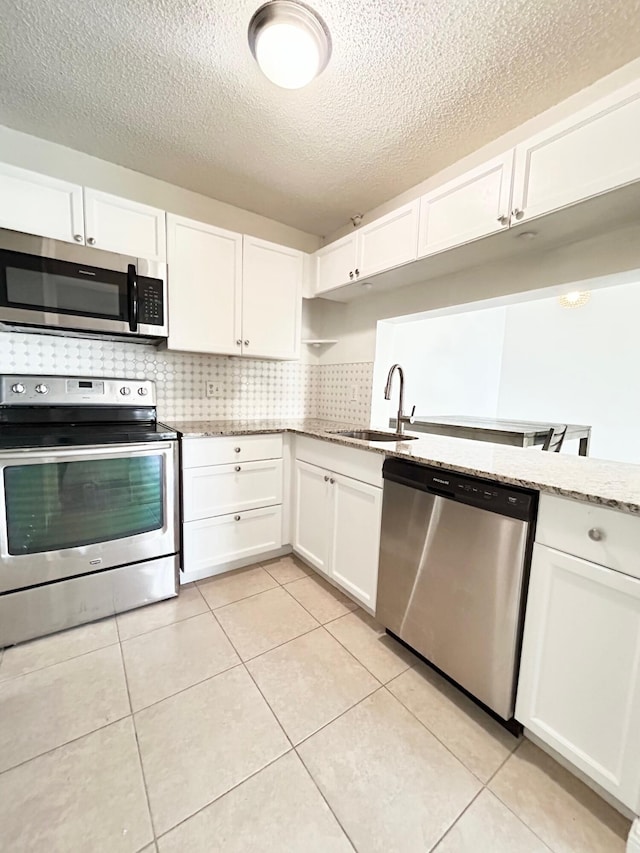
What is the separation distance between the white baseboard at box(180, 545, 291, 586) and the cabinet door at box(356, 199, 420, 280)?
1910mm

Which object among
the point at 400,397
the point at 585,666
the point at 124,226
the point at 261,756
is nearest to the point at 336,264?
the point at 400,397

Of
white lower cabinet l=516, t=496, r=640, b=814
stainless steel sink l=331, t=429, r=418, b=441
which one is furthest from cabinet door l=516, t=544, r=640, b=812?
stainless steel sink l=331, t=429, r=418, b=441

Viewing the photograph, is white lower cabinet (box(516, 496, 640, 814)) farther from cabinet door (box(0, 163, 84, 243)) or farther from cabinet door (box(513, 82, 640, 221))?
cabinet door (box(0, 163, 84, 243))

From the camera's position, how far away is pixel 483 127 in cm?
169

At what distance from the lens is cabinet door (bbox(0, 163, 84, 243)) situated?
1.62m

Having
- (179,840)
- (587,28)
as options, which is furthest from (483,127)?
(179,840)

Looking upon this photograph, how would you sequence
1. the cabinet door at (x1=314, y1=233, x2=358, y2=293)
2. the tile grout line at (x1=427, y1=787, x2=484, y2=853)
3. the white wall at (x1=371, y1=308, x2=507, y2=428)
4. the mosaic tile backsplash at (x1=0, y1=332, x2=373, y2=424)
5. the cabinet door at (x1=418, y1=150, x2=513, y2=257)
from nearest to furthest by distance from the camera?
1. the tile grout line at (x1=427, y1=787, x2=484, y2=853)
2. the cabinet door at (x1=418, y1=150, x2=513, y2=257)
3. the mosaic tile backsplash at (x1=0, y1=332, x2=373, y2=424)
4. the cabinet door at (x1=314, y1=233, x2=358, y2=293)
5. the white wall at (x1=371, y1=308, x2=507, y2=428)

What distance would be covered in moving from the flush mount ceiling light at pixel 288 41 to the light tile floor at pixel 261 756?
2304mm

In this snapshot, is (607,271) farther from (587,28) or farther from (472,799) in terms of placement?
(472,799)

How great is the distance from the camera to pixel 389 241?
197cm

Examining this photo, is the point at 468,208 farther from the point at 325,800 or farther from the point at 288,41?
the point at 325,800

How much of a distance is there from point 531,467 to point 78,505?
77.5 inches

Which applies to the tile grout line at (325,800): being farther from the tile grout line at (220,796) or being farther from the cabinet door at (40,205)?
the cabinet door at (40,205)

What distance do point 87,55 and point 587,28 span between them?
1.87m
